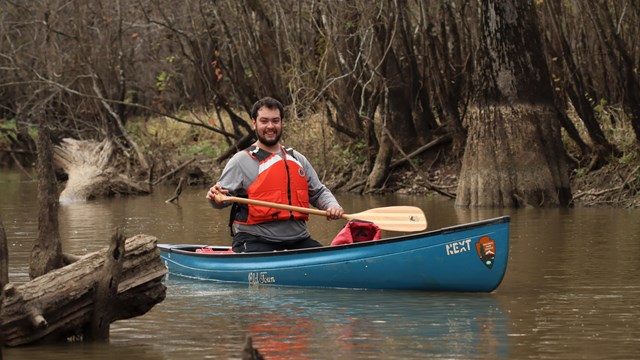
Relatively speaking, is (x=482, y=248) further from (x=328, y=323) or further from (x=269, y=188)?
(x=269, y=188)

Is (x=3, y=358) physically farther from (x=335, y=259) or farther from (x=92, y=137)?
(x=92, y=137)

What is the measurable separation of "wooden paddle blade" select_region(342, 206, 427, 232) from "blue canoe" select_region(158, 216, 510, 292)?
67 cm

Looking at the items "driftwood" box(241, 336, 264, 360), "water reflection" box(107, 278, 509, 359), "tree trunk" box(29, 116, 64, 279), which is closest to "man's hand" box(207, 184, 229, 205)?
"water reflection" box(107, 278, 509, 359)

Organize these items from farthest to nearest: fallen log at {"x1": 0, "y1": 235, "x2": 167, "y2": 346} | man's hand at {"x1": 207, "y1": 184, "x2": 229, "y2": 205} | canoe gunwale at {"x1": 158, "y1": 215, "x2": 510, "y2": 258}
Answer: man's hand at {"x1": 207, "y1": 184, "x2": 229, "y2": 205} < canoe gunwale at {"x1": 158, "y1": 215, "x2": 510, "y2": 258} < fallen log at {"x1": 0, "y1": 235, "x2": 167, "y2": 346}

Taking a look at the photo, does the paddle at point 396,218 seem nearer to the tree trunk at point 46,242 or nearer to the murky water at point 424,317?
the murky water at point 424,317

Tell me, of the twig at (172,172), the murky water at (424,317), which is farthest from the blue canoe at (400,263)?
the twig at (172,172)

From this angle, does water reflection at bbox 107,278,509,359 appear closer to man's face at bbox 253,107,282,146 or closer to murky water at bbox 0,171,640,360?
murky water at bbox 0,171,640,360

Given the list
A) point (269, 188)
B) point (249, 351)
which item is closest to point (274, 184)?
point (269, 188)

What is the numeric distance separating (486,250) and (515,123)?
7223mm

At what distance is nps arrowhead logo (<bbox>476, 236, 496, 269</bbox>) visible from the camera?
8758 mm

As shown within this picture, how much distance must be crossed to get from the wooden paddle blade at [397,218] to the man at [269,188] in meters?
0.47

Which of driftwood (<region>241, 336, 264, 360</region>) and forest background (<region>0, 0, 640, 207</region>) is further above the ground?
forest background (<region>0, 0, 640, 207</region>)

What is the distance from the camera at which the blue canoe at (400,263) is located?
8.78 metres

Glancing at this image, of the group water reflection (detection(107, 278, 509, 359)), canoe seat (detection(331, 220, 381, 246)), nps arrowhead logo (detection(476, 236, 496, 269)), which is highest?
canoe seat (detection(331, 220, 381, 246))
